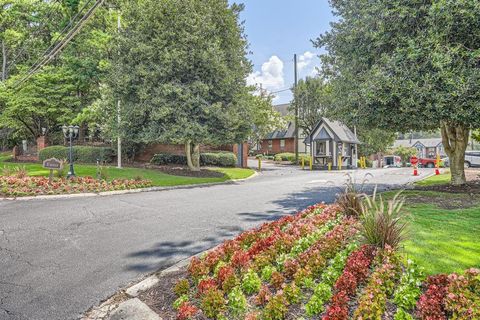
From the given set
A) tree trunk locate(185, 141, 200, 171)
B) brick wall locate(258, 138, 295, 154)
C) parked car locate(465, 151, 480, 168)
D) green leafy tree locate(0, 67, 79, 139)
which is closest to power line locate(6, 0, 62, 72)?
green leafy tree locate(0, 67, 79, 139)

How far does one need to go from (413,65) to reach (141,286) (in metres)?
8.34

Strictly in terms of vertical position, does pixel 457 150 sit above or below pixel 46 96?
below

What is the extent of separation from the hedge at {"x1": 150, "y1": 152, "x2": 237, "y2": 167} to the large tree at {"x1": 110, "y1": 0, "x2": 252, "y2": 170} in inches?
196

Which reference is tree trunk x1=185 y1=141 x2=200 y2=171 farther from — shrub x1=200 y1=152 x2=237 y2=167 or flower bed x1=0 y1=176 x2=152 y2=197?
flower bed x1=0 y1=176 x2=152 y2=197

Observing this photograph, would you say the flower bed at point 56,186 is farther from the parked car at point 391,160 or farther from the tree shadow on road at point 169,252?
the parked car at point 391,160

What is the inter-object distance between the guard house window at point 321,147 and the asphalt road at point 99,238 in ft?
68.2

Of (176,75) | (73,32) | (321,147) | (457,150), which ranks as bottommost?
(457,150)

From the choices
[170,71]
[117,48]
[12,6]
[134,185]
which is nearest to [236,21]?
[170,71]

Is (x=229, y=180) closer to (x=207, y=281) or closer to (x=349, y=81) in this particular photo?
(x=349, y=81)

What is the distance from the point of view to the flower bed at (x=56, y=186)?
10250mm

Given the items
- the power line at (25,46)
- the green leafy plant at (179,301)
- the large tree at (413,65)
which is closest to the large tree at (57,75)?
the power line at (25,46)

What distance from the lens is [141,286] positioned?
387 cm

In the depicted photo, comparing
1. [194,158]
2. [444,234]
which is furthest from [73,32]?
[444,234]

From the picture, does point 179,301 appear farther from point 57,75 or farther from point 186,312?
point 57,75
